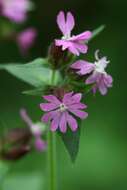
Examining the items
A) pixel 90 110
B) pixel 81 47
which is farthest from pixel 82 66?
pixel 90 110

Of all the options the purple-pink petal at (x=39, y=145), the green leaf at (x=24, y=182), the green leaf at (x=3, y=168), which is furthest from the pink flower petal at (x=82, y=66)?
the green leaf at (x=24, y=182)

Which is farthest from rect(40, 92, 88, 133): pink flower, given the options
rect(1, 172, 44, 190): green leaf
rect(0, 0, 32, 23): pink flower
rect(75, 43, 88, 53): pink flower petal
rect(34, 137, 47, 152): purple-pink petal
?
rect(0, 0, 32, 23): pink flower

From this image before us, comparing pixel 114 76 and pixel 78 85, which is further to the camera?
pixel 114 76

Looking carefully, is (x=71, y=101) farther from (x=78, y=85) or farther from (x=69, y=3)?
(x=69, y=3)

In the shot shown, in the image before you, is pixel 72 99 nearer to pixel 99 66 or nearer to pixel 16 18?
pixel 99 66

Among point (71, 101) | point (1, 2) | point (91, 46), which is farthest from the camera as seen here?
point (91, 46)

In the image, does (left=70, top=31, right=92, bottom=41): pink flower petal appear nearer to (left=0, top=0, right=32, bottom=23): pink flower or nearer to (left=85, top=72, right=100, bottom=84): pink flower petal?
(left=85, top=72, right=100, bottom=84): pink flower petal

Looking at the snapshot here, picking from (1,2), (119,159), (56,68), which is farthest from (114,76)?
(56,68)
